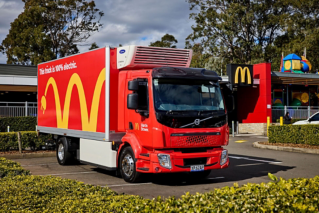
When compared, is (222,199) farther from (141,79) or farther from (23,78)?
(23,78)

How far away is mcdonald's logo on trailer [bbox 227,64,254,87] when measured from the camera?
3164 cm

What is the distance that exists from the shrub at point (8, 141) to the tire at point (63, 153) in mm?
3684

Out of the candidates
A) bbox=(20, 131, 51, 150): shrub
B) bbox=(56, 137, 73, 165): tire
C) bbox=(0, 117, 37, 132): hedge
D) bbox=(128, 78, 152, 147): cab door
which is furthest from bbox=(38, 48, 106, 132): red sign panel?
bbox=(0, 117, 37, 132): hedge

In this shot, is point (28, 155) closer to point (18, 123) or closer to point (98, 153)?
point (98, 153)

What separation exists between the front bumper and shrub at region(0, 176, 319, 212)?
11.7 ft

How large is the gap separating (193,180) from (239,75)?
2233 centimetres

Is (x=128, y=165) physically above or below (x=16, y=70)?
below

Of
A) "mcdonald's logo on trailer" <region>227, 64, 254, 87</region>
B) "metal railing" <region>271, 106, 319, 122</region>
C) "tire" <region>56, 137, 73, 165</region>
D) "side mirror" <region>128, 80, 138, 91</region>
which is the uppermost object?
"mcdonald's logo on trailer" <region>227, 64, 254, 87</region>

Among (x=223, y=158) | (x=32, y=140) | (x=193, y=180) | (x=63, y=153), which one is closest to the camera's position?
(x=223, y=158)

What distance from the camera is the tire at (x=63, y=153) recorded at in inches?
523

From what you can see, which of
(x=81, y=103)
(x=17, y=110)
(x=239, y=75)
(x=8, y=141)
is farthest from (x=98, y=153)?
(x=239, y=75)

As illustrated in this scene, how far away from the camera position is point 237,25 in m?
49.8

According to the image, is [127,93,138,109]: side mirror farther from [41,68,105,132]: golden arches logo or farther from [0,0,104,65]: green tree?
[0,0,104,65]: green tree

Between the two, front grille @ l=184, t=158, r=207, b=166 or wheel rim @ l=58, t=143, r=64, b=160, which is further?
wheel rim @ l=58, t=143, r=64, b=160
